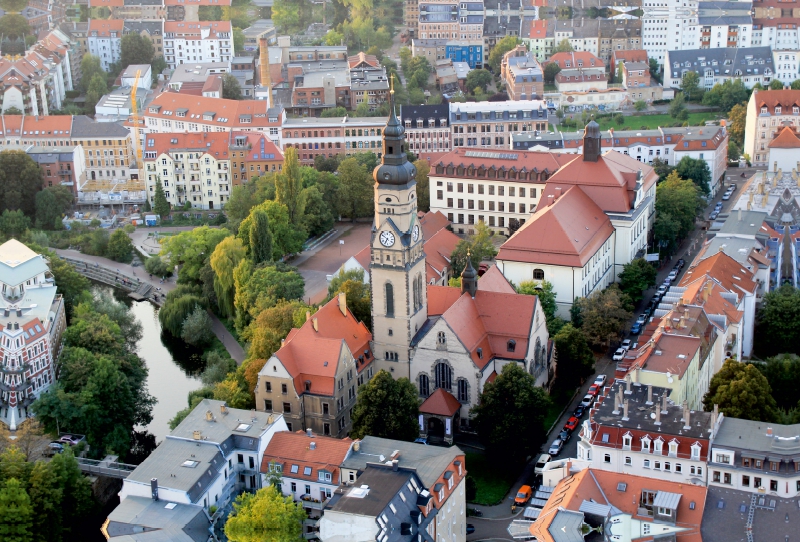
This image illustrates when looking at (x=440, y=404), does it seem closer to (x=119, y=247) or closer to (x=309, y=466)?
(x=309, y=466)

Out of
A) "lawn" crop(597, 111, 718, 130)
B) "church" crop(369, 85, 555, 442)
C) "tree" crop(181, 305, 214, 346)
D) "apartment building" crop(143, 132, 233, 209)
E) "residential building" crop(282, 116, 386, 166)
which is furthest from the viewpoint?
"lawn" crop(597, 111, 718, 130)

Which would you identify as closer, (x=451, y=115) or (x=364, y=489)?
(x=364, y=489)

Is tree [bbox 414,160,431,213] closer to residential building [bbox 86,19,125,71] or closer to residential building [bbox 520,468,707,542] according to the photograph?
residential building [bbox 520,468,707,542]

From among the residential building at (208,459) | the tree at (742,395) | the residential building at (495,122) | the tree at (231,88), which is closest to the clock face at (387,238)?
the residential building at (208,459)

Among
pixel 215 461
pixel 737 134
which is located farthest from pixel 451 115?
pixel 215 461

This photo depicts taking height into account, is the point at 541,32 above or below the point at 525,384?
above

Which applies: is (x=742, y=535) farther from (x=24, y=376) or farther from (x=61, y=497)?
(x=24, y=376)

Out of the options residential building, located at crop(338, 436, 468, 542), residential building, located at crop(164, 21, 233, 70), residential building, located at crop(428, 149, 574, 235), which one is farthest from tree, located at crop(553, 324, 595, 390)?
residential building, located at crop(164, 21, 233, 70)
